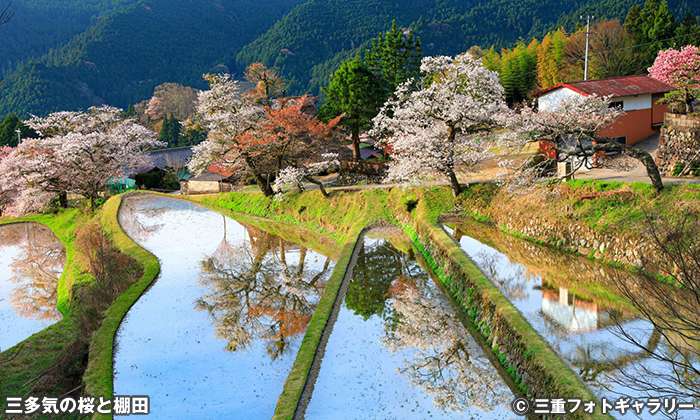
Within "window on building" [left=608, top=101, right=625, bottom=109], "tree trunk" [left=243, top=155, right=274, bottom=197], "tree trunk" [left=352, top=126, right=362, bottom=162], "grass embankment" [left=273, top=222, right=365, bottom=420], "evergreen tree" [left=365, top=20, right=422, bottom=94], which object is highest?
"evergreen tree" [left=365, top=20, right=422, bottom=94]

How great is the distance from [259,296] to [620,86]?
21602 mm

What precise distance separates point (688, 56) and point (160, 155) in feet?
157

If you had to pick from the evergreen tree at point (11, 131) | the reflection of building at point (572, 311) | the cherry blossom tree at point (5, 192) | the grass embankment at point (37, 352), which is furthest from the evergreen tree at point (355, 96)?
the evergreen tree at point (11, 131)

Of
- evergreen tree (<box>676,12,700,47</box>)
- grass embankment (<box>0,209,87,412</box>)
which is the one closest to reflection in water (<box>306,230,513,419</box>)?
grass embankment (<box>0,209,87,412</box>)

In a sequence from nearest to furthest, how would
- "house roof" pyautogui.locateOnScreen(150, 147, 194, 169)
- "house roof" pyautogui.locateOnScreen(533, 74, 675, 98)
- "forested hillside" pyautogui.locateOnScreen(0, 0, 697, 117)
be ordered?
"house roof" pyautogui.locateOnScreen(533, 74, 675, 98), "house roof" pyautogui.locateOnScreen(150, 147, 194, 169), "forested hillside" pyautogui.locateOnScreen(0, 0, 697, 117)

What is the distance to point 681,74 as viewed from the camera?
24.9 m

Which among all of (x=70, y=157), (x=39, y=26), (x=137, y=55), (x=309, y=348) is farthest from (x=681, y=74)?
(x=39, y=26)

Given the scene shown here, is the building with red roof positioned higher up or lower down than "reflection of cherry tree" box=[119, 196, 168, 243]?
higher up

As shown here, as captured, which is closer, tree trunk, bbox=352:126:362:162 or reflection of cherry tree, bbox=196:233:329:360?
reflection of cherry tree, bbox=196:233:329:360

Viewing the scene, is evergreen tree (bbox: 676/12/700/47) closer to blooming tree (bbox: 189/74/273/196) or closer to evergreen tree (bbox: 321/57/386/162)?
evergreen tree (bbox: 321/57/386/162)

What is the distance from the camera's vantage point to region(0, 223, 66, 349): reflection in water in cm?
1724

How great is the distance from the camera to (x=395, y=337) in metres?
13.0

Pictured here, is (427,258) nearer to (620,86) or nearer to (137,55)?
(620,86)

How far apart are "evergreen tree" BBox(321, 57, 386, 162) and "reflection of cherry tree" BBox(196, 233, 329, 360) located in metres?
13.2
